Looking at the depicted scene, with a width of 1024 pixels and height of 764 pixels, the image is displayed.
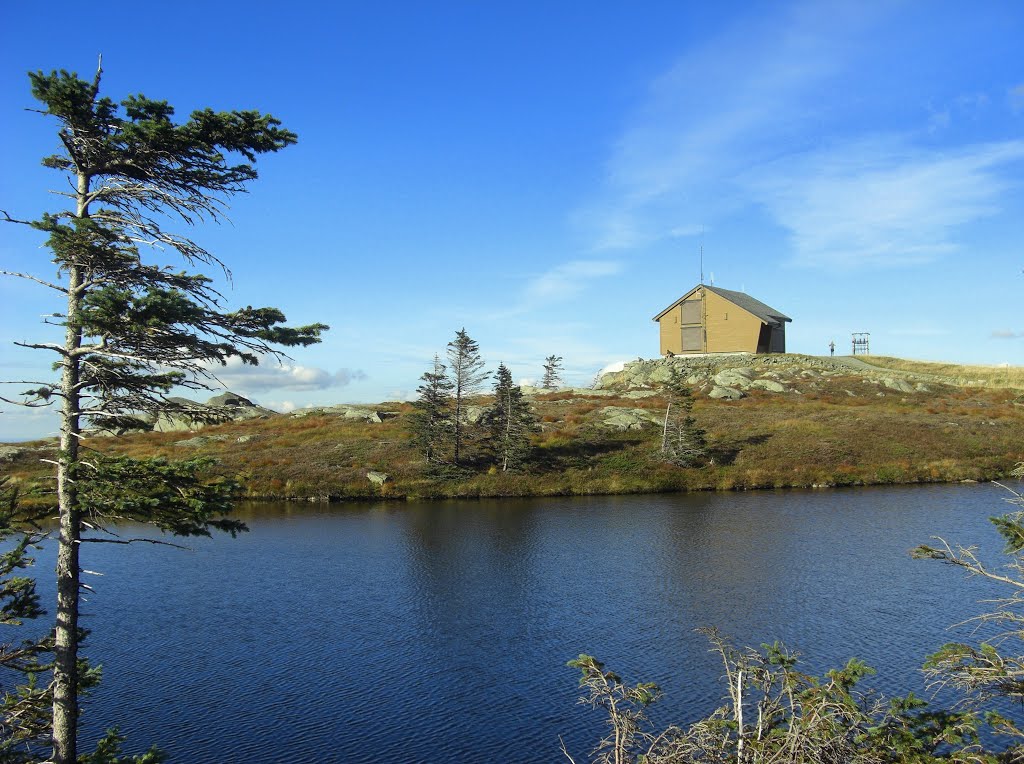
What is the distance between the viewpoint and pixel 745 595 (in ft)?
87.1

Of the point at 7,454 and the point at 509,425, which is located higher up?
the point at 509,425

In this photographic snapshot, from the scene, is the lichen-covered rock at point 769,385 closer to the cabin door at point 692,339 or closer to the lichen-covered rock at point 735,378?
the lichen-covered rock at point 735,378

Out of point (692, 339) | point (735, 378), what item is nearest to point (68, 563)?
point (735, 378)

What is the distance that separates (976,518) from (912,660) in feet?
77.6

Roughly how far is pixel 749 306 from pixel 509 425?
45.5 metres

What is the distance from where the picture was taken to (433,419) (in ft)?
193

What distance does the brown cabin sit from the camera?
286 ft

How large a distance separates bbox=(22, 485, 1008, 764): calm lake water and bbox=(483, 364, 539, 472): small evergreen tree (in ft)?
45.5

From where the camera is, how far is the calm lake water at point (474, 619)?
56.6 ft

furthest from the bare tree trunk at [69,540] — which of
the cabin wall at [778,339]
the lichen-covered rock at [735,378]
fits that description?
the cabin wall at [778,339]

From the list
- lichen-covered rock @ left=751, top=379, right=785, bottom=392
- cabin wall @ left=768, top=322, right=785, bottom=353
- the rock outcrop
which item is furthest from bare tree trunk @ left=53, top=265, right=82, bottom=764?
cabin wall @ left=768, top=322, right=785, bottom=353

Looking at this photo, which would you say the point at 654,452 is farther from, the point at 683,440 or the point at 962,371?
the point at 962,371

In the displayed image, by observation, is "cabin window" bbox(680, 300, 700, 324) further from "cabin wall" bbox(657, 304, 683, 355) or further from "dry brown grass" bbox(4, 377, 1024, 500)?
"dry brown grass" bbox(4, 377, 1024, 500)

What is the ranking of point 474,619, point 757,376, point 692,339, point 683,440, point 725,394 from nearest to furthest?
point 474,619 < point 683,440 < point 725,394 < point 757,376 < point 692,339
